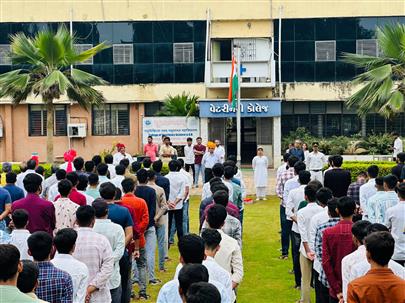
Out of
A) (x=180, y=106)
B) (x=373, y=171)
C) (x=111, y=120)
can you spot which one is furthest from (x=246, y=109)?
(x=373, y=171)

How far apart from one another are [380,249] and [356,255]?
0.80 m

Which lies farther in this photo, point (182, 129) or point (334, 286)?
point (182, 129)

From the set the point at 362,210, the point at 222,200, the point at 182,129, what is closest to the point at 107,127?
the point at 182,129

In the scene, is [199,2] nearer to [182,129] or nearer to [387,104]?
[182,129]

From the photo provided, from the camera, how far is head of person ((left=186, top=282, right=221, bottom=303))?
3.92 metres

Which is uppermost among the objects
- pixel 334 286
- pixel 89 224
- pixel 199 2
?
pixel 199 2

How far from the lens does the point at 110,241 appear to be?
289 inches

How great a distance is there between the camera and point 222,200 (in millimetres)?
7703

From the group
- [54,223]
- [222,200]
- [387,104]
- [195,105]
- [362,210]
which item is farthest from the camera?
[195,105]

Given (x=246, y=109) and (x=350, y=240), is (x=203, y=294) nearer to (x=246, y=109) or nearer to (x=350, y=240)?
(x=350, y=240)

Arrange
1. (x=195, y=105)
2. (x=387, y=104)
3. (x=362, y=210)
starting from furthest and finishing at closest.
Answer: (x=195, y=105) < (x=387, y=104) < (x=362, y=210)

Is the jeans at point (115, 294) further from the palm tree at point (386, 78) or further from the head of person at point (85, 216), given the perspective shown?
the palm tree at point (386, 78)

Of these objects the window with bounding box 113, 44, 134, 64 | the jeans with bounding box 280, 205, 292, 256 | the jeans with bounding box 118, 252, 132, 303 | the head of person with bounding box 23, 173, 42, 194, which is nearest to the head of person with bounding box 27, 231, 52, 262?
the jeans with bounding box 118, 252, 132, 303

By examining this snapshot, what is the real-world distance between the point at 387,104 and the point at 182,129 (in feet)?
35.5
